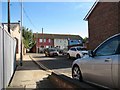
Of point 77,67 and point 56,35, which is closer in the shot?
point 77,67

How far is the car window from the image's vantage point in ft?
22.0

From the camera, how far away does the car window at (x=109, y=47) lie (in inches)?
265

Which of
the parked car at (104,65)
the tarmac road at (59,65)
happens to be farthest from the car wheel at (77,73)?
the tarmac road at (59,65)

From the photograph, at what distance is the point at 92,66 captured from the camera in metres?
7.74

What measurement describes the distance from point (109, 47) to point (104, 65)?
0.52 m

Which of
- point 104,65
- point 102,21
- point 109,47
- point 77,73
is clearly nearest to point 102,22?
point 102,21

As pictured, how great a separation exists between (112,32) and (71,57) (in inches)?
329

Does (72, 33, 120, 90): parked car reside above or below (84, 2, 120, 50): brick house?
below

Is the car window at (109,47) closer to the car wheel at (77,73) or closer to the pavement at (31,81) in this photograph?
the car wheel at (77,73)

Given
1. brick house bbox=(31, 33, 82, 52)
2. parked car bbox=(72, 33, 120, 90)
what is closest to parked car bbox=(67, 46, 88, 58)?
parked car bbox=(72, 33, 120, 90)

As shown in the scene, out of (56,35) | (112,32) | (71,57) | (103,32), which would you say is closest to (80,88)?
(112,32)

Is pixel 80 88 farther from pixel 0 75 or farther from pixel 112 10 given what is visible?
pixel 112 10

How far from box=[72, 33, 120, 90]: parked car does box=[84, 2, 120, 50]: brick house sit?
18.0 m

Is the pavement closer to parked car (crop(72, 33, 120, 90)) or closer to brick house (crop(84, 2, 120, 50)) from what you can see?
parked car (crop(72, 33, 120, 90))
